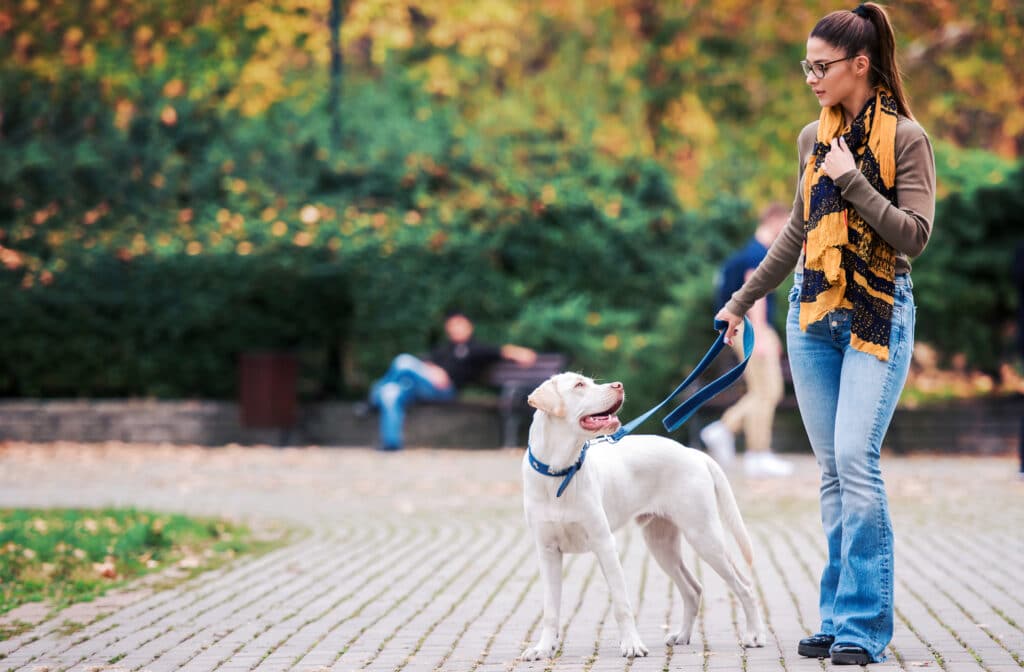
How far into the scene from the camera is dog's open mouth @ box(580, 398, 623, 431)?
528 cm

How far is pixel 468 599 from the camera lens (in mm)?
7105

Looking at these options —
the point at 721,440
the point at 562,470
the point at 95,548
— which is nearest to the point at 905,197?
the point at 562,470

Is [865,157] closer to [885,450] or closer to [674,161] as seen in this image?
[885,450]

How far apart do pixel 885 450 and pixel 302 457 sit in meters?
6.34

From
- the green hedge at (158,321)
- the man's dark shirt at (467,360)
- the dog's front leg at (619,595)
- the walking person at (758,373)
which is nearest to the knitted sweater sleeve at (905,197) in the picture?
the dog's front leg at (619,595)

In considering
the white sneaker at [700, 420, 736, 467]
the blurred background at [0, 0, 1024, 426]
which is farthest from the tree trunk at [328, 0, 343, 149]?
the white sneaker at [700, 420, 736, 467]

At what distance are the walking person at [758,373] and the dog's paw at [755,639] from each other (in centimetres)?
815

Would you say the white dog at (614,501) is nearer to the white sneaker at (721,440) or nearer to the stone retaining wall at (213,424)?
the white sneaker at (721,440)

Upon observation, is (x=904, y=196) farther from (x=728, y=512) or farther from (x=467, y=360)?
(x=467, y=360)

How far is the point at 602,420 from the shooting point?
17.4 feet

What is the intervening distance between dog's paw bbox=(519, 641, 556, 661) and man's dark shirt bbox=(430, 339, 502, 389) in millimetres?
12253

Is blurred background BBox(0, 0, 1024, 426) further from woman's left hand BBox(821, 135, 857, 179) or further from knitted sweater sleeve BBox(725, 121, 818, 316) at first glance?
woman's left hand BBox(821, 135, 857, 179)

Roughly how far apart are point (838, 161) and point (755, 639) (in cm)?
183

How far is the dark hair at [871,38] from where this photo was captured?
5.22 m
